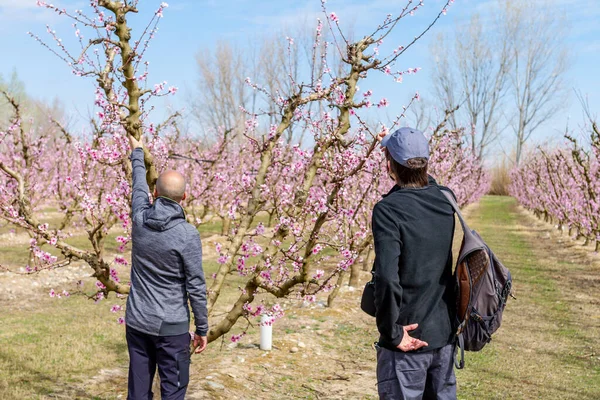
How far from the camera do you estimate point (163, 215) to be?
3.37 m

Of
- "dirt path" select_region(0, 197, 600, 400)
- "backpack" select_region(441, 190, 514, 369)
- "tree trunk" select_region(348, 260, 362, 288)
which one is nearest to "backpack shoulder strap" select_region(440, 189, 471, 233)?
"backpack" select_region(441, 190, 514, 369)

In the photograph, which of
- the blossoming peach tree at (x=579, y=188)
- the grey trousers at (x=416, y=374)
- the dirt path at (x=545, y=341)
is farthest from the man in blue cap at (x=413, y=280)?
the blossoming peach tree at (x=579, y=188)

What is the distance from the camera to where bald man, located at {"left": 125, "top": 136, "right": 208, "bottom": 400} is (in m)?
3.36

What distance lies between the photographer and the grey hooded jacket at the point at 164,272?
11.0ft

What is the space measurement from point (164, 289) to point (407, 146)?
1.64 meters

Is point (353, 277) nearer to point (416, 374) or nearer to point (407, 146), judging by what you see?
point (416, 374)

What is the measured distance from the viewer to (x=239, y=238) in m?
4.78

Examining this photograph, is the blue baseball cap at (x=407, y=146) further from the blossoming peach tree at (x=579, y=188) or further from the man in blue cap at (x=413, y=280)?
the blossoming peach tree at (x=579, y=188)

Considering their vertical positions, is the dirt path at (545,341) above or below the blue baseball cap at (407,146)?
below

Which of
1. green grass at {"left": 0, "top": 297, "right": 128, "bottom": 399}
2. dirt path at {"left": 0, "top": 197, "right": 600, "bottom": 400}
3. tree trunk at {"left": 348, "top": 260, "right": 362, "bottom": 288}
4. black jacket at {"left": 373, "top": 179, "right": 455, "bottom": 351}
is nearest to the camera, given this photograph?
black jacket at {"left": 373, "top": 179, "right": 455, "bottom": 351}

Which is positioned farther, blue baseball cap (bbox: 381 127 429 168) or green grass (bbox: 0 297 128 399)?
green grass (bbox: 0 297 128 399)

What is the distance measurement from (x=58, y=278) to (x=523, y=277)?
35.2 ft

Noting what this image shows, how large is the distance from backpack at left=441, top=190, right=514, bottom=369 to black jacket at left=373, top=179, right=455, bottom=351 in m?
0.06

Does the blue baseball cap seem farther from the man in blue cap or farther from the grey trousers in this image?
the grey trousers
